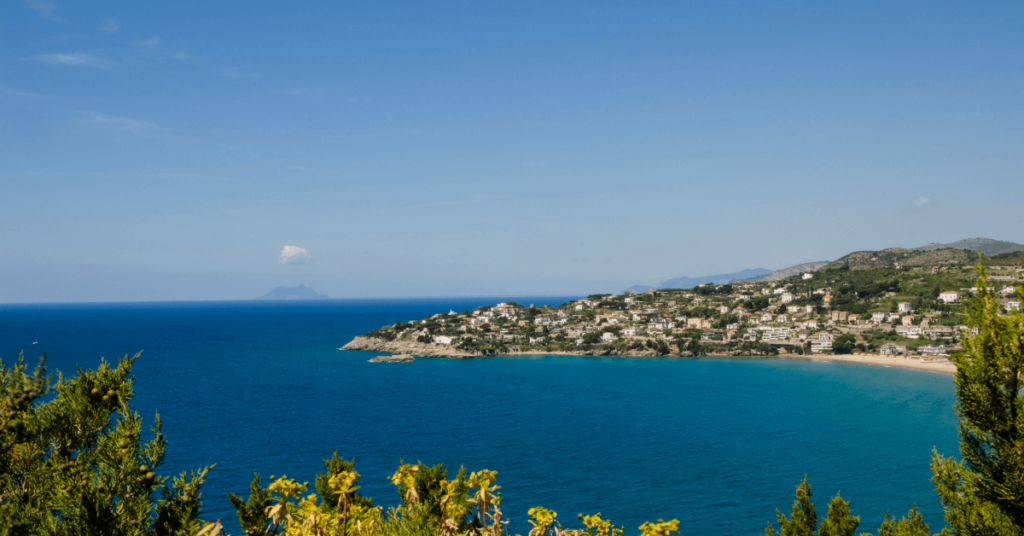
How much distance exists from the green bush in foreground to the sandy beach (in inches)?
2342

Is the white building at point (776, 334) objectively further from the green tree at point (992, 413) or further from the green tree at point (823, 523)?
the green tree at point (992, 413)

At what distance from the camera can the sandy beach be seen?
2303 inches

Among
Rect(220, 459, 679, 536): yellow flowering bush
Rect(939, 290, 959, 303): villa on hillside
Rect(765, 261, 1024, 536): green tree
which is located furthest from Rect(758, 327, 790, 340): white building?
Rect(220, 459, 679, 536): yellow flowering bush

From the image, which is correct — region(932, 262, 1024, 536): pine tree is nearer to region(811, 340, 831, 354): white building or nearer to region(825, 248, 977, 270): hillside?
region(811, 340, 831, 354): white building

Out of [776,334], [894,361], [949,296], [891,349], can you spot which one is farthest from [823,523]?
[949,296]

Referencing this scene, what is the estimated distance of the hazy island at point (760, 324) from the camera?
71188 mm

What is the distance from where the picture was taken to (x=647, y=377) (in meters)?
58.7

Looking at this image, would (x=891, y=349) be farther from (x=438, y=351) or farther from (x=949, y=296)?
(x=438, y=351)

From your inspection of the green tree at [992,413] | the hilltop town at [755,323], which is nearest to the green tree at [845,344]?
the hilltop town at [755,323]

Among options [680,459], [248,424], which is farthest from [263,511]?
[248,424]

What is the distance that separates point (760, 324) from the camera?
84438 millimetres

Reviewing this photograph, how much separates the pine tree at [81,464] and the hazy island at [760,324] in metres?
72.8

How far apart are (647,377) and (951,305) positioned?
47367mm

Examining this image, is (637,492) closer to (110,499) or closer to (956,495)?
(956,495)
